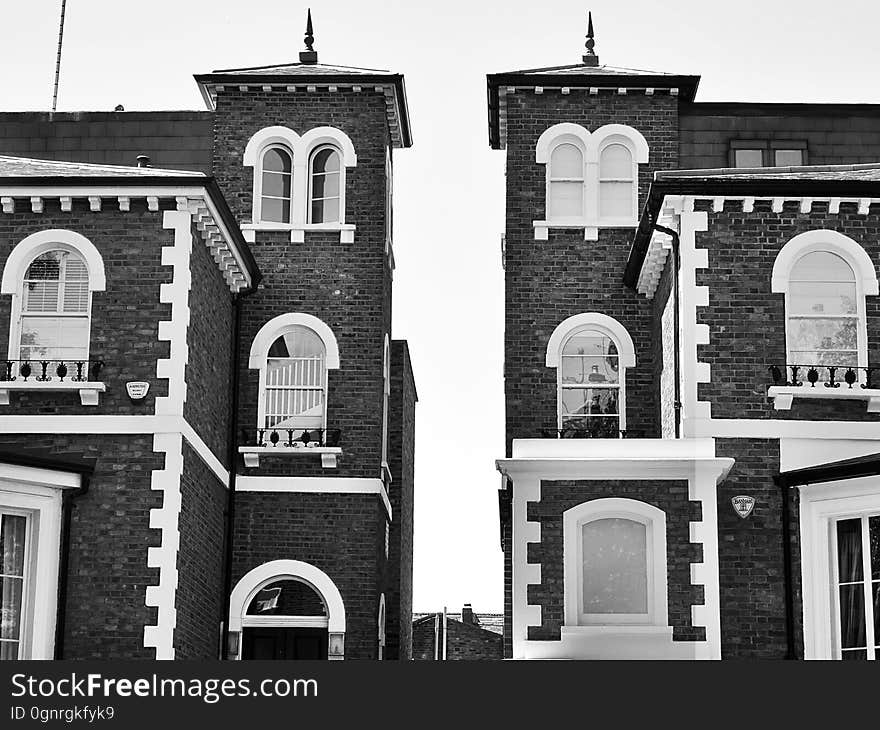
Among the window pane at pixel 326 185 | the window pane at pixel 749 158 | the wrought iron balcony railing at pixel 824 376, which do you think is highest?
the window pane at pixel 749 158

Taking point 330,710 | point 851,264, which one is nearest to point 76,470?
point 330,710

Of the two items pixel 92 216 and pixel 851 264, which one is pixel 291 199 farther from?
pixel 851 264

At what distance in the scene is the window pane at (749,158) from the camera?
1211 inches

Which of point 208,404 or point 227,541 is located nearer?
point 208,404

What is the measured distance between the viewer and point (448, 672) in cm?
1534

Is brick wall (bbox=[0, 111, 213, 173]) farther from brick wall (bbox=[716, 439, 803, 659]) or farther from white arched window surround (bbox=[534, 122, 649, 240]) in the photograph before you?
brick wall (bbox=[716, 439, 803, 659])

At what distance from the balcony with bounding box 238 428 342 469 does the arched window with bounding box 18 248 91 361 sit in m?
4.59

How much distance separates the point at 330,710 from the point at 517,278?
14.7 m

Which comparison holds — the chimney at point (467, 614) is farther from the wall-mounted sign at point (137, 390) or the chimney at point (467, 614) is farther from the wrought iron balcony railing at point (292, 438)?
the wall-mounted sign at point (137, 390)

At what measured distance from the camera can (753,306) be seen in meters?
23.9

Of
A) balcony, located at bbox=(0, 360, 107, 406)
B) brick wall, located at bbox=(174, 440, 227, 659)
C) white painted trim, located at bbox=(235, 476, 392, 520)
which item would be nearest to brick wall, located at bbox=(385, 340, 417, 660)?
white painted trim, located at bbox=(235, 476, 392, 520)

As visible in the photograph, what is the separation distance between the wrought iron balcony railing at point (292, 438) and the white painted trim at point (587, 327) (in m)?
3.86

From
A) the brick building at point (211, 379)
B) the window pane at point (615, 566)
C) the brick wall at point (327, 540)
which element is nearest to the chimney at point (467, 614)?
the brick building at point (211, 379)

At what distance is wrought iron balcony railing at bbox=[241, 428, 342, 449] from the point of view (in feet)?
92.2
